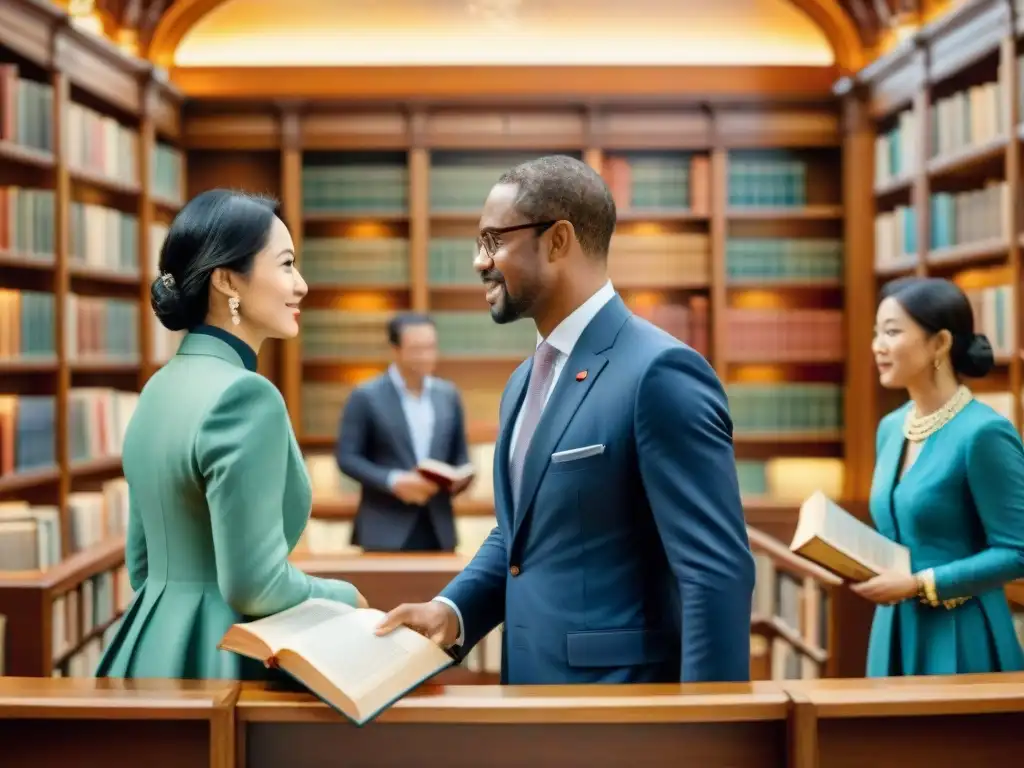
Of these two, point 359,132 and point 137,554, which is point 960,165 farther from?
point 137,554

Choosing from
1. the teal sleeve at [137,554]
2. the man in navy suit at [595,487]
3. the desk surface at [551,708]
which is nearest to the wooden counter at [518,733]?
the desk surface at [551,708]

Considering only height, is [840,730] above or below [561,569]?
below

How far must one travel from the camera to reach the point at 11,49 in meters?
4.33

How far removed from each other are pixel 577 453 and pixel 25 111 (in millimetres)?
3845

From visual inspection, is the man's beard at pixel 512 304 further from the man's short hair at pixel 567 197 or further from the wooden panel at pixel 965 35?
the wooden panel at pixel 965 35

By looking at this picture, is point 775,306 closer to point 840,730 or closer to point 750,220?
point 750,220

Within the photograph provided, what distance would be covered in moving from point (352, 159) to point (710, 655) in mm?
Result: 5342

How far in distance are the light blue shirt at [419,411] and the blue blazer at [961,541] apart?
219 centimetres

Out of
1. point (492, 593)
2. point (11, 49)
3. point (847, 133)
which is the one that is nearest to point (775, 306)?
point (847, 133)

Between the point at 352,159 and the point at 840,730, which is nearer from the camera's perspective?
the point at 840,730

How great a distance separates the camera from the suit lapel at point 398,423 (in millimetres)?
4102

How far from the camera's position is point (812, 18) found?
6109 mm

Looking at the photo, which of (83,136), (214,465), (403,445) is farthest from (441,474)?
(83,136)

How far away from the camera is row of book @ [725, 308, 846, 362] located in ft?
19.6
